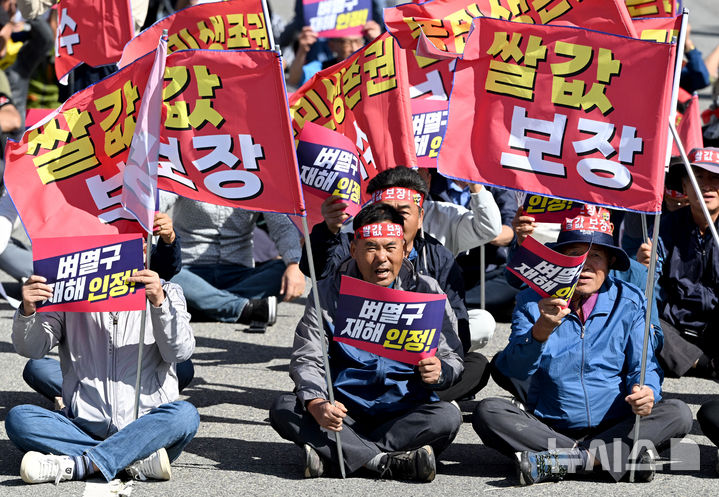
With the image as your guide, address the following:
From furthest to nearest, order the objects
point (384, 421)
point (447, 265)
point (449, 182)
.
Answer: point (449, 182) < point (447, 265) < point (384, 421)

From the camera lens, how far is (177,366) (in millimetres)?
6477

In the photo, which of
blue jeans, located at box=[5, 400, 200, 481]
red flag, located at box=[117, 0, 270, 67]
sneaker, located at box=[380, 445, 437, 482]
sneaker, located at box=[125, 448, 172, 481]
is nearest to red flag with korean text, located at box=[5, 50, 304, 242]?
red flag, located at box=[117, 0, 270, 67]

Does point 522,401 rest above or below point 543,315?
below

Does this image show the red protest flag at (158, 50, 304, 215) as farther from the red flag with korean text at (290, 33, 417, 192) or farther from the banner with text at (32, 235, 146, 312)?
the red flag with korean text at (290, 33, 417, 192)

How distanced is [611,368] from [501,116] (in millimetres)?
1277

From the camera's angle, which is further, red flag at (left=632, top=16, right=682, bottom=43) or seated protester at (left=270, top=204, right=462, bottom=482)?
red flag at (left=632, top=16, right=682, bottom=43)

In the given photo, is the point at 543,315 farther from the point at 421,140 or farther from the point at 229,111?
the point at 421,140

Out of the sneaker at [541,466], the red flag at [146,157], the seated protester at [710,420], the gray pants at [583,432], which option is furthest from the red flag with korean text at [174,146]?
the seated protester at [710,420]

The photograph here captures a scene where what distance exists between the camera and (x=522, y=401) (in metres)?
5.75

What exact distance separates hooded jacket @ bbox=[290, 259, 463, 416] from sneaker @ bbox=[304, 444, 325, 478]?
298 millimetres

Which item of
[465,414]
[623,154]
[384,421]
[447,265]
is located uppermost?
[623,154]

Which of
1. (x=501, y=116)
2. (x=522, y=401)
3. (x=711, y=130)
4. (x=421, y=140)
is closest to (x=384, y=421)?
(x=522, y=401)

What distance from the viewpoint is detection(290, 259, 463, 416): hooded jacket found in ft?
18.5

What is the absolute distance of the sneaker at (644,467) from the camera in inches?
212
